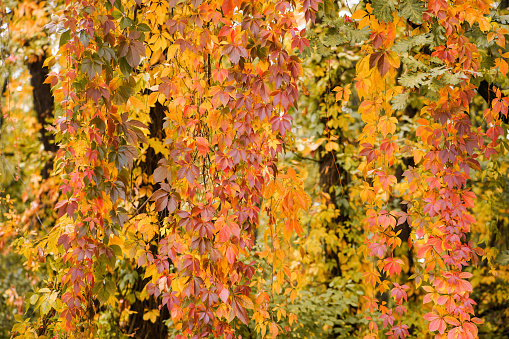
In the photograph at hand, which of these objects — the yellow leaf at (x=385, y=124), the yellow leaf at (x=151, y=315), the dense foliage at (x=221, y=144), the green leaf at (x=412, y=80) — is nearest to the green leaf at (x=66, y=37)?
the dense foliage at (x=221, y=144)

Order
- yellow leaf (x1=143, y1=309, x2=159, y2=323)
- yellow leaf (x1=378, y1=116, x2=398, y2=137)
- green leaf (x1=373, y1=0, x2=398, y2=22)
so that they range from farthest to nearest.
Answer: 1. yellow leaf (x1=143, y1=309, x2=159, y2=323)
2. yellow leaf (x1=378, y1=116, x2=398, y2=137)
3. green leaf (x1=373, y1=0, x2=398, y2=22)

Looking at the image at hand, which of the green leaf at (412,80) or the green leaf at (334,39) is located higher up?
the green leaf at (334,39)

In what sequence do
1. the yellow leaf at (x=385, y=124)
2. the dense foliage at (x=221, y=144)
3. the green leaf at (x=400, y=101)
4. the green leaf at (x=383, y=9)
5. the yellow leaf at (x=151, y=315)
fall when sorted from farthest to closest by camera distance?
the yellow leaf at (x=151, y=315)
the green leaf at (x=400, y=101)
the yellow leaf at (x=385, y=124)
the green leaf at (x=383, y=9)
the dense foliage at (x=221, y=144)

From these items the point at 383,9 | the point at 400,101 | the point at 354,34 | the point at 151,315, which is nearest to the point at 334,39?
the point at 354,34

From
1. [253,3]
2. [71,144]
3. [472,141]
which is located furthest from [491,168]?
[71,144]

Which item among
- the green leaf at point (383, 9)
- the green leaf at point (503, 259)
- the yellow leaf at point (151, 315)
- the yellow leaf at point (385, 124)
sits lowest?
the yellow leaf at point (151, 315)

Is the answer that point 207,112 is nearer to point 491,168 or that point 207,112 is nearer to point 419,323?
point 491,168

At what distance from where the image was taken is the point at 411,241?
2010 millimetres

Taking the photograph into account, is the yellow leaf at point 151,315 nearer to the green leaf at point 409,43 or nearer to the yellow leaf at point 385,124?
the yellow leaf at point 385,124

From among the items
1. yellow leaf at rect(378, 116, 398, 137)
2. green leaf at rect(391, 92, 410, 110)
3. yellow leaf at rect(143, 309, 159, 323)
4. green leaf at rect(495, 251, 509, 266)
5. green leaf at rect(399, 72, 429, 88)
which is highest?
green leaf at rect(399, 72, 429, 88)

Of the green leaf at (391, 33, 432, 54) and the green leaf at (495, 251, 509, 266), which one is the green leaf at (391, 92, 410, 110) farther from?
the green leaf at (495, 251, 509, 266)

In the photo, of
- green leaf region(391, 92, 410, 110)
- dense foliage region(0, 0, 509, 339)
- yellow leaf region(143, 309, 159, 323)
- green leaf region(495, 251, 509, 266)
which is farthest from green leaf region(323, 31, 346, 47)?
yellow leaf region(143, 309, 159, 323)

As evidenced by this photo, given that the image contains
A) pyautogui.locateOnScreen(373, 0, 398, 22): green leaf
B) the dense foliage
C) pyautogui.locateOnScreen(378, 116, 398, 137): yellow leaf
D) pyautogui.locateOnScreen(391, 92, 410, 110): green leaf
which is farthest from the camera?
pyautogui.locateOnScreen(391, 92, 410, 110): green leaf

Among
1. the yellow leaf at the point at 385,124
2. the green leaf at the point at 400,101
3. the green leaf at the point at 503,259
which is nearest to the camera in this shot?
the yellow leaf at the point at 385,124
